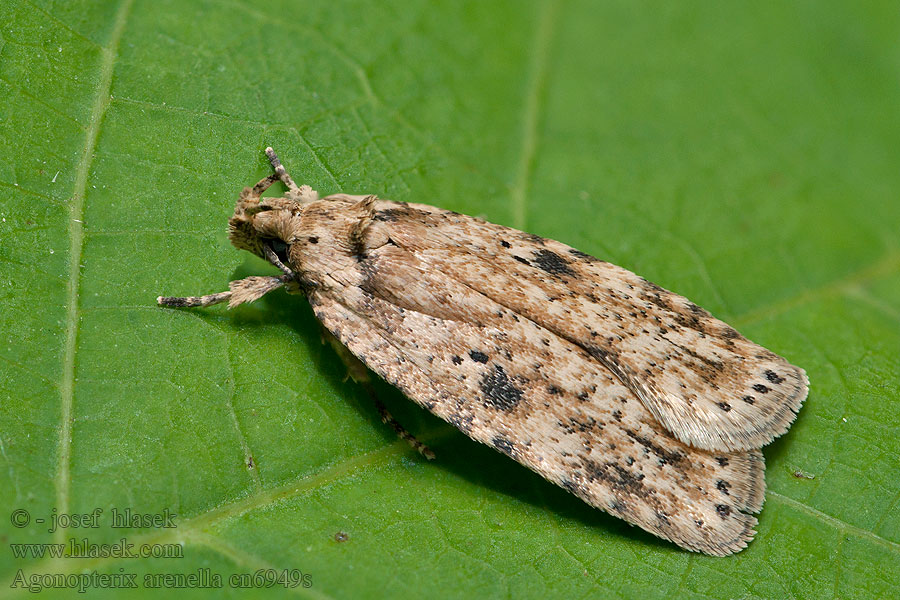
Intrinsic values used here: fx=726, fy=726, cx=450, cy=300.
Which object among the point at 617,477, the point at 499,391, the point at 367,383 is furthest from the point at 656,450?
the point at 367,383

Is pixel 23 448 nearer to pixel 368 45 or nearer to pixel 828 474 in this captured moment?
pixel 368 45

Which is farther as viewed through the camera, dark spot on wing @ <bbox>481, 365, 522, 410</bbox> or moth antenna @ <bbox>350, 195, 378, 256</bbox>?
moth antenna @ <bbox>350, 195, 378, 256</bbox>

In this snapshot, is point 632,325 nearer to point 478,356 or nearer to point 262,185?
point 478,356

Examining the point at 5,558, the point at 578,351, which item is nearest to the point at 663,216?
the point at 578,351

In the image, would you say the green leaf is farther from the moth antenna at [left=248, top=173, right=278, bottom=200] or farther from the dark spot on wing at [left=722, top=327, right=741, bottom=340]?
the dark spot on wing at [left=722, top=327, right=741, bottom=340]

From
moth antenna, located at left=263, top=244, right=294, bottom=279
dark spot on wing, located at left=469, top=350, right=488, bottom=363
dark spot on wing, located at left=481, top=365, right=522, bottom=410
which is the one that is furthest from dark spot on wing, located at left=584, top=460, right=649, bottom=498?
moth antenna, located at left=263, top=244, right=294, bottom=279

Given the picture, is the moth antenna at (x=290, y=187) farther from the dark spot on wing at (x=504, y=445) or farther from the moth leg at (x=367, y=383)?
the dark spot on wing at (x=504, y=445)
